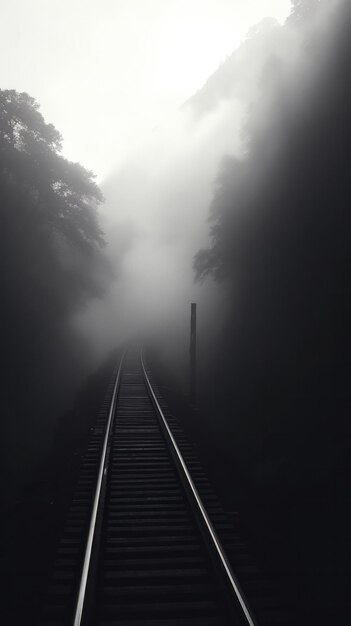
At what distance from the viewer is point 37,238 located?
2186cm

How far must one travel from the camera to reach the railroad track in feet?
14.0

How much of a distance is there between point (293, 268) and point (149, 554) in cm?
1358

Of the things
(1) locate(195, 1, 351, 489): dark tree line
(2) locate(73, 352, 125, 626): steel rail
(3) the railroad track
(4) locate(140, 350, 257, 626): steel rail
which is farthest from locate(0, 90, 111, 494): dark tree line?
(4) locate(140, 350, 257, 626): steel rail

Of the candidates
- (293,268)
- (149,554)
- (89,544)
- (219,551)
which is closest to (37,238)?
(293,268)

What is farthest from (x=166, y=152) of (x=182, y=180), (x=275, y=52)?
(x=275, y=52)

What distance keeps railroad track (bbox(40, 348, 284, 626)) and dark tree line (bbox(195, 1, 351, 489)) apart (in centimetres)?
205

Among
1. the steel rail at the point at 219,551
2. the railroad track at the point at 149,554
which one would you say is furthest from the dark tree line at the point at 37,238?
the steel rail at the point at 219,551

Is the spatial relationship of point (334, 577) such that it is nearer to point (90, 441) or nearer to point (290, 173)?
point (90, 441)

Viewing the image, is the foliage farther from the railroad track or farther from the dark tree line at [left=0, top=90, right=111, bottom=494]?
the railroad track

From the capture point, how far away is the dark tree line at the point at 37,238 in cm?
1858

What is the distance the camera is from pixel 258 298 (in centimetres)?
2097

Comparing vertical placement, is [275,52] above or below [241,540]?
above

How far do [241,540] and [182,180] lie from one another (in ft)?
333

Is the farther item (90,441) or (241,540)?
(90,441)
